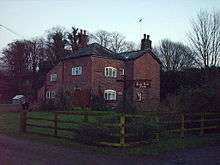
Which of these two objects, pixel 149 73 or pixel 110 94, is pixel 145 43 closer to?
pixel 149 73

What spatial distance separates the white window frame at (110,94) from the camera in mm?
46656

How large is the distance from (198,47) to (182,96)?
83.4 feet

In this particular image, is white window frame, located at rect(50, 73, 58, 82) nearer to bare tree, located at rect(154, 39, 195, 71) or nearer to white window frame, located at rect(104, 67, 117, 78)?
white window frame, located at rect(104, 67, 117, 78)

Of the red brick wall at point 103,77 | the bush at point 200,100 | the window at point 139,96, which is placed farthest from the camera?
the window at point 139,96

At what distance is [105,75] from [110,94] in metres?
2.54

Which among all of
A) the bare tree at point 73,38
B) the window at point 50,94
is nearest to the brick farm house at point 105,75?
the window at point 50,94

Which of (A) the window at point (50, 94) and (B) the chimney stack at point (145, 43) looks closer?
(A) the window at point (50, 94)

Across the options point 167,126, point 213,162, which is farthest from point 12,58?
point 213,162

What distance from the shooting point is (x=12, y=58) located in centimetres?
7794

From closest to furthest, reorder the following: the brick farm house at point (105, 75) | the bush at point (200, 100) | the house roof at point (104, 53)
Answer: the bush at point (200, 100), the brick farm house at point (105, 75), the house roof at point (104, 53)

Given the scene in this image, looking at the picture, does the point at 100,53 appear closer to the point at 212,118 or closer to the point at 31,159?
the point at 212,118

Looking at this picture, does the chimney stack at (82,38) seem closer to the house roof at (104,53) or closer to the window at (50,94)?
the window at (50,94)

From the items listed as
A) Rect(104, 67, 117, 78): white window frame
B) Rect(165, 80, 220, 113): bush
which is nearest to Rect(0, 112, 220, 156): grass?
Rect(165, 80, 220, 113): bush

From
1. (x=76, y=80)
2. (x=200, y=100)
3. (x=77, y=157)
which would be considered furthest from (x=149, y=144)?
(x=76, y=80)
